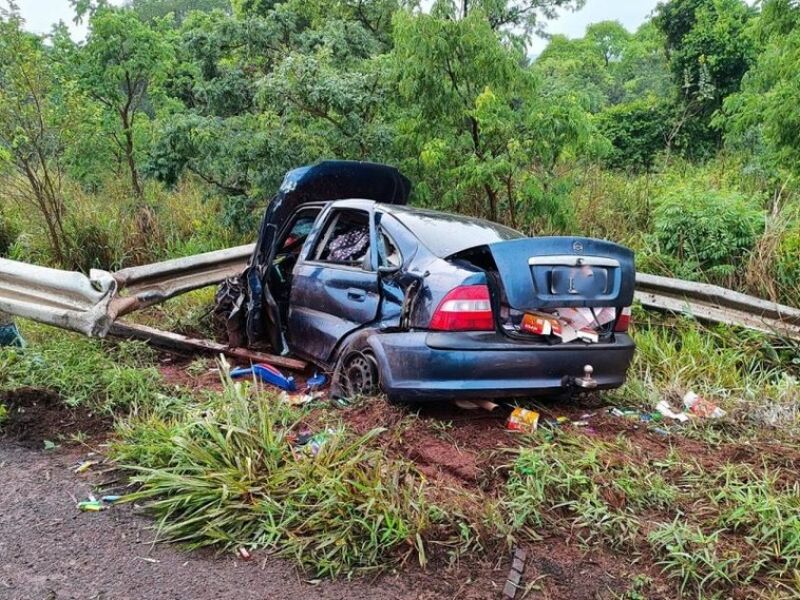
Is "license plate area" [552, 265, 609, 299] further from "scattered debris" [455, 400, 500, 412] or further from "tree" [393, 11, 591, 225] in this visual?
"tree" [393, 11, 591, 225]

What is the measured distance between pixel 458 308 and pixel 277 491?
1.55 metres

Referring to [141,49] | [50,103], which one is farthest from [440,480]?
[141,49]

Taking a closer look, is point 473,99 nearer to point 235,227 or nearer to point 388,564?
point 235,227

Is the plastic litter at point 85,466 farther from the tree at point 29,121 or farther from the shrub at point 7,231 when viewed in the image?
the shrub at point 7,231

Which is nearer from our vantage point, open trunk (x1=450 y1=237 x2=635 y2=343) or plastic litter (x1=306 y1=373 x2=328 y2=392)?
open trunk (x1=450 y1=237 x2=635 y2=343)

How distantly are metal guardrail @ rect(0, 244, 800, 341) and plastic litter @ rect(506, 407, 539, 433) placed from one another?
111 inches

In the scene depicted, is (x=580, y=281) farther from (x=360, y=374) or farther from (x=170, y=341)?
(x=170, y=341)

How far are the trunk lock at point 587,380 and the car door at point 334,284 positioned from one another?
1451 millimetres

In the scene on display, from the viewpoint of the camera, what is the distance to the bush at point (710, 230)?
23.4 ft

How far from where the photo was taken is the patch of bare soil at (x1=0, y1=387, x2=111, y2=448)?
4433mm

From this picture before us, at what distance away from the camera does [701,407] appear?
5.09 metres

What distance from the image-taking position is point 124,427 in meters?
4.17

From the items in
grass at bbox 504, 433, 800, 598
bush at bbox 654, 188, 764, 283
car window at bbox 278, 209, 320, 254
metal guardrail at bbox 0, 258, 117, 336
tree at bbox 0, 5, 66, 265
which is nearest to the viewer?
grass at bbox 504, 433, 800, 598

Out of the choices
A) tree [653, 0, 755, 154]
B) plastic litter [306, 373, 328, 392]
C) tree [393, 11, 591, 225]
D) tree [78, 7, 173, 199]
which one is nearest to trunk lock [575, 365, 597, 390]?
plastic litter [306, 373, 328, 392]
